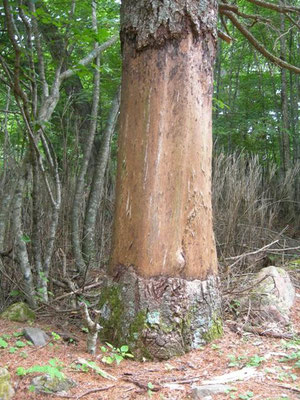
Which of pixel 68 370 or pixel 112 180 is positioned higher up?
pixel 112 180

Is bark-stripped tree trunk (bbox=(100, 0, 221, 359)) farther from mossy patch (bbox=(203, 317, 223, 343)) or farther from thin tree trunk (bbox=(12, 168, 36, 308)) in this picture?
thin tree trunk (bbox=(12, 168, 36, 308))

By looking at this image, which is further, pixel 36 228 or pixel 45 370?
pixel 36 228

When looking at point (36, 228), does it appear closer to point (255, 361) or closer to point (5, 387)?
point (5, 387)

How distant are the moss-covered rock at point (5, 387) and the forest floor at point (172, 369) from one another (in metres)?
0.03

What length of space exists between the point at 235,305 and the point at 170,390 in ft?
4.46

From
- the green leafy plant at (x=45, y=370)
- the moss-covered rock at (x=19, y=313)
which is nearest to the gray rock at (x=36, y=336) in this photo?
the moss-covered rock at (x=19, y=313)

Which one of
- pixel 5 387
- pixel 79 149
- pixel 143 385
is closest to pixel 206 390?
pixel 143 385

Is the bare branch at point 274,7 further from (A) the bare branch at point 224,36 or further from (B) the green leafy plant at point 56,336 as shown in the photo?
(B) the green leafy plant at point 56,336

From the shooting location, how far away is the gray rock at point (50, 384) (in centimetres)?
197

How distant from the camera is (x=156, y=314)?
2.54 meters

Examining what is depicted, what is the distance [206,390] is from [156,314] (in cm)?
59

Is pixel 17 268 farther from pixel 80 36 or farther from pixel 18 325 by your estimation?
pixel 80 36

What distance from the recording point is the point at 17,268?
3.54m

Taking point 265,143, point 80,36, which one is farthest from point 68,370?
point 265,143
